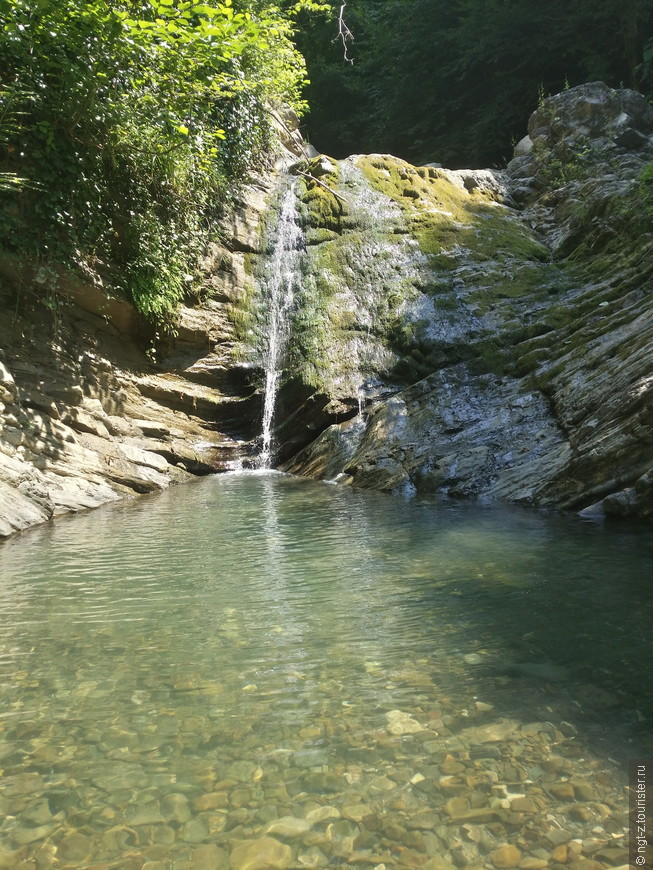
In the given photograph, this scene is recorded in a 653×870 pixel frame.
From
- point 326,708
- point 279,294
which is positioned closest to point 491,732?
point 326,708

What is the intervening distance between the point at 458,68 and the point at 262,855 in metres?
23.1

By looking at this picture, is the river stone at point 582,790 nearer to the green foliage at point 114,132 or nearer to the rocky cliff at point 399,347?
the rocky cliff at point 399,347

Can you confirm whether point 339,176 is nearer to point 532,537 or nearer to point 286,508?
point 286,508

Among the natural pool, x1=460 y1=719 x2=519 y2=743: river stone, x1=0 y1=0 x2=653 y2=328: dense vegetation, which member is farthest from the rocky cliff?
x1=460 y1=719 x2=519 y2=743: river stone

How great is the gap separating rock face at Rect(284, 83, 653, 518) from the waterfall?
83 centimetres

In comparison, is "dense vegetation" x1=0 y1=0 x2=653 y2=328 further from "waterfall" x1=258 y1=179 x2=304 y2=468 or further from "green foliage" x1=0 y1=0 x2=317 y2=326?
"waterfall" x1=258 y1=179 x2=304 y2=468

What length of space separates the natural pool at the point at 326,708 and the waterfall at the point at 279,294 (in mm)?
6742

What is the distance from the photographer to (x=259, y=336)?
11797 mm

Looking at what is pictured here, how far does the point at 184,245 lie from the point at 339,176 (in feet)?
17.8

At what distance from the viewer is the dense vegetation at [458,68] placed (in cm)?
1725

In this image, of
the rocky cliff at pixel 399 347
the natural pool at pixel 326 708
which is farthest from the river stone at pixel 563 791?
the rocky cliff at pixel 399 347

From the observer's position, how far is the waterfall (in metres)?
11.3

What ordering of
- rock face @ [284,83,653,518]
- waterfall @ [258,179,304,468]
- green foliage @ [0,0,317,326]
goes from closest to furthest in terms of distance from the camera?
1. rock face @ [284,83,653,518]
2. green foliage @ [0,0,317,326]
3. waterfall @ [258,179,304,468]

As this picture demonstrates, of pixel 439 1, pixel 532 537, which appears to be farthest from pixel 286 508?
pixel 439 1
